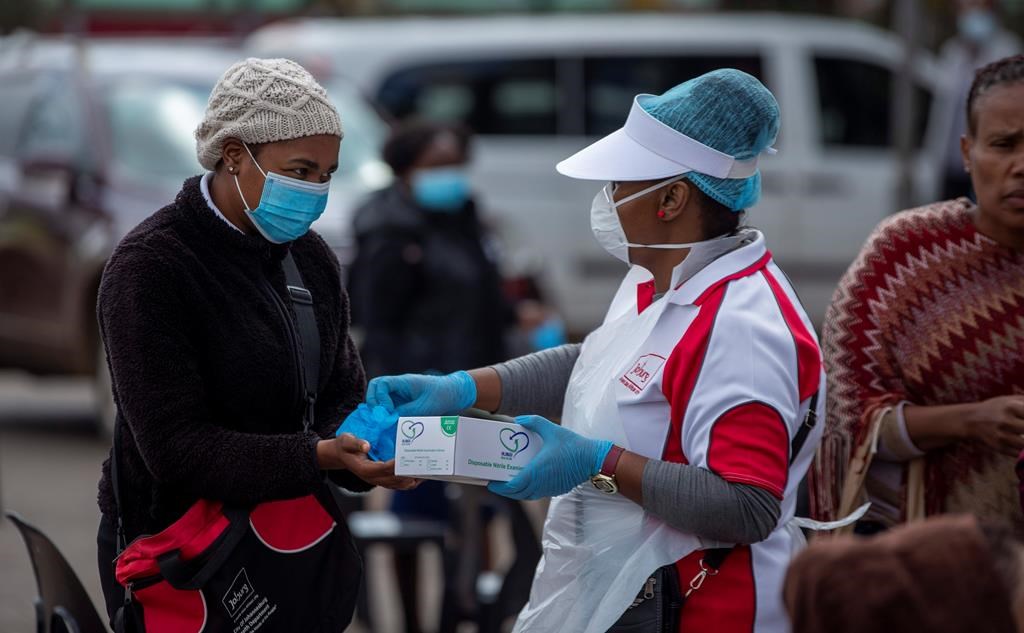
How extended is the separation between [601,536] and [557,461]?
26 cm

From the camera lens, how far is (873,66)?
41.3 feet

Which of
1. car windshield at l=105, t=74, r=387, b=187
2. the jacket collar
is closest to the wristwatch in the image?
the jacket collar

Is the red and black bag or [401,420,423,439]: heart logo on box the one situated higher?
[401,420,423,439]: heart logo on box

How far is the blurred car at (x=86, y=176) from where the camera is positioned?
30.3ft

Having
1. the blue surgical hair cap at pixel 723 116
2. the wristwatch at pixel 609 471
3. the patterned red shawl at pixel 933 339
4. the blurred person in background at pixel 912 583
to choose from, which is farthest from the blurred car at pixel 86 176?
the blurred person in background at pixel 912 583

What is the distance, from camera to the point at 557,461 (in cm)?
293

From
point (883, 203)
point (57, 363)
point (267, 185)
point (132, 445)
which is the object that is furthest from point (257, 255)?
point (883, 203)

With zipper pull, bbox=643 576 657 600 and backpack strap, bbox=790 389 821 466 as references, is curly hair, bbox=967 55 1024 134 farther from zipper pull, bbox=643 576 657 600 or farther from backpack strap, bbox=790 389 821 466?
zipper pull, bbox=643 576 657 600

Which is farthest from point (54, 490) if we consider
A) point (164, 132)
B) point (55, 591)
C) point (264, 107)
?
point (264, 107)

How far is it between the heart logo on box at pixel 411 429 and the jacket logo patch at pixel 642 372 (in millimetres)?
402

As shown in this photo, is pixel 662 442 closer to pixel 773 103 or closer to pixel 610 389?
pixel 610 389

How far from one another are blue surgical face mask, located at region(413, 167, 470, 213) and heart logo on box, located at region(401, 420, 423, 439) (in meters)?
3.14

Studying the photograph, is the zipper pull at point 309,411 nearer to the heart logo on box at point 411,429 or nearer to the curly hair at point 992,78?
the heart logo on box at point 411,429

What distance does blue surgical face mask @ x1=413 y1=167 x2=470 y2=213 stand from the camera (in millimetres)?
6086
